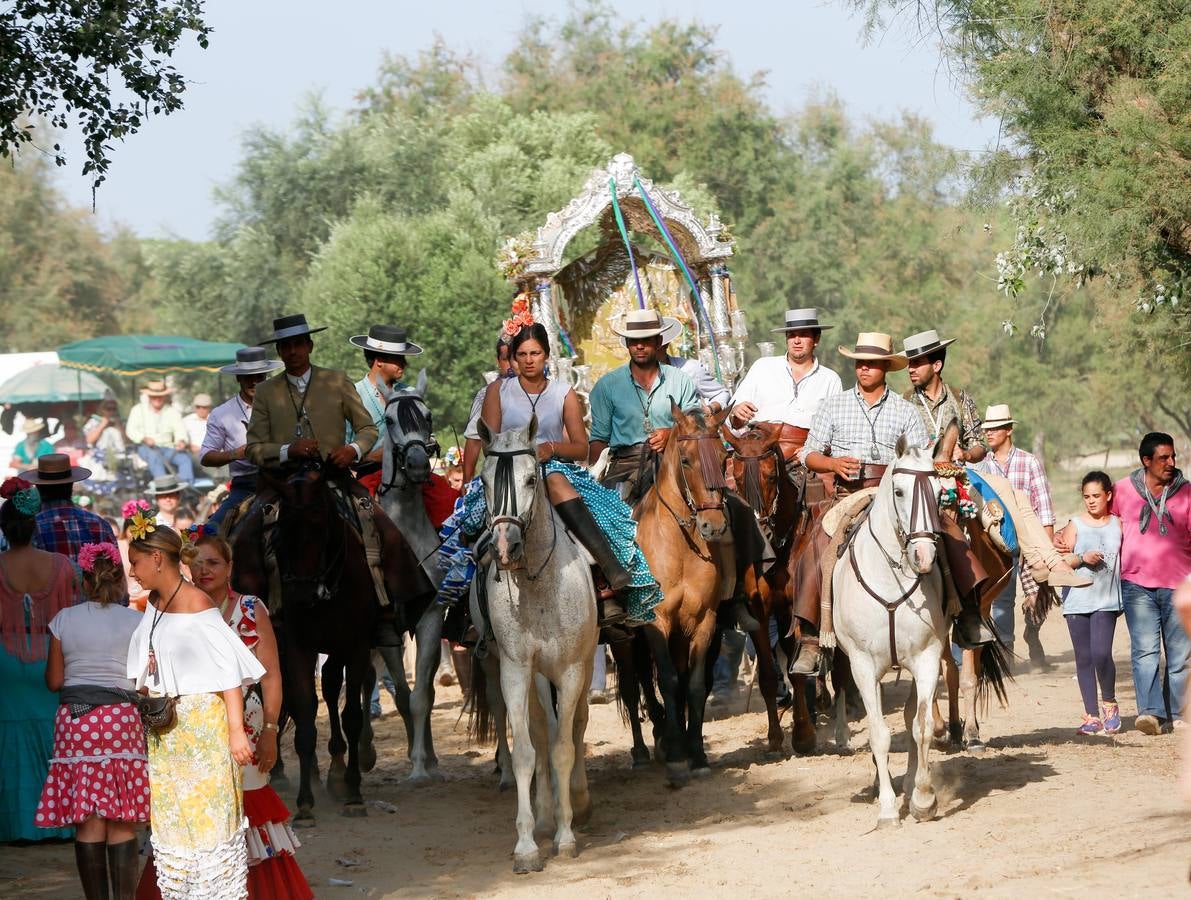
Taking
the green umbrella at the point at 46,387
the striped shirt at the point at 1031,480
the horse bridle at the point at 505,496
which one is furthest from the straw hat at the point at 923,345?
the green umbrella at the point at 46,387

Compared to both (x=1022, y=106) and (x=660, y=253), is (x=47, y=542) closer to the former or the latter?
(x=1022, y=106)

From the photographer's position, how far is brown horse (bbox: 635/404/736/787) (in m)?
10.6

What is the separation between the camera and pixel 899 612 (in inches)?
370

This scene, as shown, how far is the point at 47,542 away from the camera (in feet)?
34.6

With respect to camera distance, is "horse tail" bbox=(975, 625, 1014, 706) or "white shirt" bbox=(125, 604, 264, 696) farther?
"horse tail" bbox=(975, 625, 1014, 706)

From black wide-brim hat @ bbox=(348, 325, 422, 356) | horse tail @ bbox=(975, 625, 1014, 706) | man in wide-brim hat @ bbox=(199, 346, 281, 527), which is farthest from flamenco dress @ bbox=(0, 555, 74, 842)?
horse tail @ bbox=(975, 625, 1014, 706)

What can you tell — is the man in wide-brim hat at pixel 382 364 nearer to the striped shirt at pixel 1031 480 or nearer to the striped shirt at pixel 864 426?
the striped shirt at pixel 864 426

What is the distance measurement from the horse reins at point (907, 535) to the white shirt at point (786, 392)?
313 centimetres

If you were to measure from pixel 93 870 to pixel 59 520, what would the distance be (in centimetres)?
369

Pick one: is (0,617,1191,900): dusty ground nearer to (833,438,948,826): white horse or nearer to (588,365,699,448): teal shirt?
(833,438,948,826): white horse

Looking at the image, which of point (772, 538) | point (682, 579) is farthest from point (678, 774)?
point (772, 538)

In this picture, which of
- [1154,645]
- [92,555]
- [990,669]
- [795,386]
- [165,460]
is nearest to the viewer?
[92,555]

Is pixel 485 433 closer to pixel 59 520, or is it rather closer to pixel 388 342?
pixel 59 520

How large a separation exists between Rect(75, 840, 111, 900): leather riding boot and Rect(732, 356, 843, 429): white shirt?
687 cm
